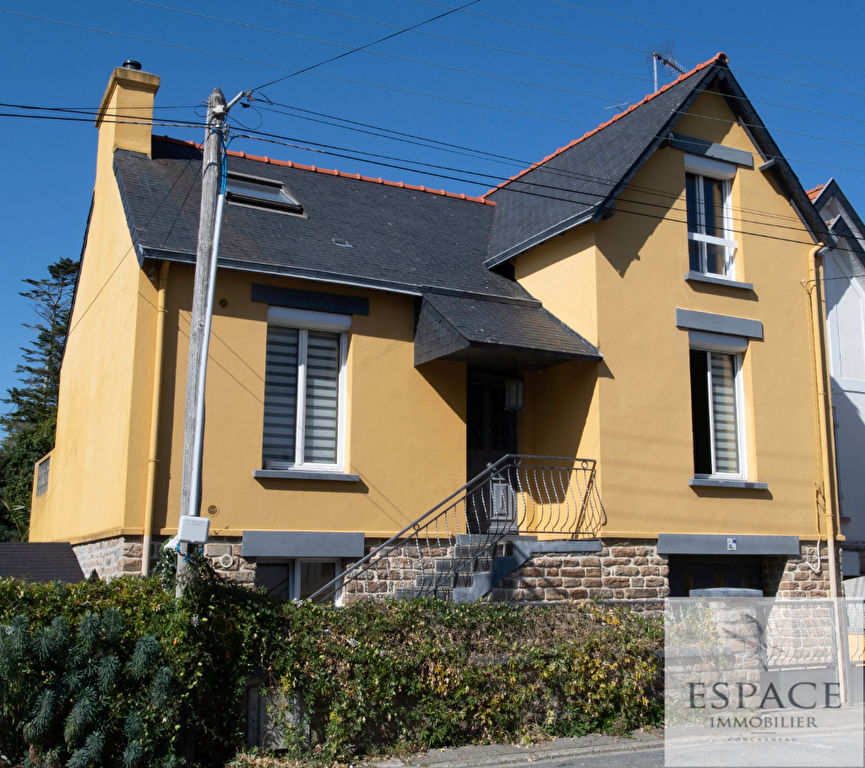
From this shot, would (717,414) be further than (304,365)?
Yes

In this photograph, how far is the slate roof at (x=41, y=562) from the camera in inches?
472

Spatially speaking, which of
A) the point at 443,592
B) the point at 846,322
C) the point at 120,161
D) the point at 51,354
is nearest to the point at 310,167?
the point at 120,161

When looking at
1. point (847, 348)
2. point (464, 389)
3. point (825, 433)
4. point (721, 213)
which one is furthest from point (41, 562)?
point (847, 348)

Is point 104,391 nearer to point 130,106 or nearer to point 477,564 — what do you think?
point 130,106

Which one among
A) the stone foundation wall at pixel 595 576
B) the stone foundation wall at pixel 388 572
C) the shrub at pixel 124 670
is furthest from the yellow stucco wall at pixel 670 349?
the shrub at pixel 124 670

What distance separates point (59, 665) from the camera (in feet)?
24.4

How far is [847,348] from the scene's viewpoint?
15.9m

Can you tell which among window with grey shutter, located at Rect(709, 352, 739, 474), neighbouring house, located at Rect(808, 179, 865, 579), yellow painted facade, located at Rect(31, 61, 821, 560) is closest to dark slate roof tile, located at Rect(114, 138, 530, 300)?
yellow painted facade, located at Rect(31, 61, 821, 560)

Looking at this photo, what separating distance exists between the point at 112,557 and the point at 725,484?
8063 mm

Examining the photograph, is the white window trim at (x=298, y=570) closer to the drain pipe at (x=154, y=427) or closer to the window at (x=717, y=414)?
the drain pipe at (x=154, y=427)

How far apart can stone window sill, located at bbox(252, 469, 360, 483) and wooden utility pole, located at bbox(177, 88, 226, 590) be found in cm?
256

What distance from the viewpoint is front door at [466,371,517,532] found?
1309 centimetres

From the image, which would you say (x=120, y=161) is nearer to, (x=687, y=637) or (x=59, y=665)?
(x=59, y=665)

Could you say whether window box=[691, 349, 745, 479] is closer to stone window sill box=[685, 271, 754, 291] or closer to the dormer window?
stone window sill box=[685, 271, 754, 291]
